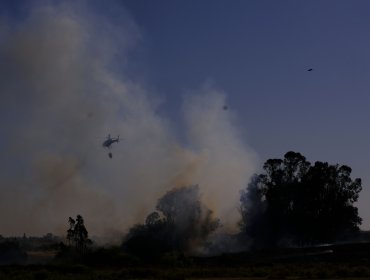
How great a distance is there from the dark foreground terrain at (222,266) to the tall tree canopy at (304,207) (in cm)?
2173

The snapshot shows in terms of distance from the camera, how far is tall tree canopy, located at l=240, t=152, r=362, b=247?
129250mm

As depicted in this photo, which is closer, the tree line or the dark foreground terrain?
the dark foreground terrain

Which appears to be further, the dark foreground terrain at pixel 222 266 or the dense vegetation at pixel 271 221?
the dense vegetation at pixel 271 221

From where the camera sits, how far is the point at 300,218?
129000 mm

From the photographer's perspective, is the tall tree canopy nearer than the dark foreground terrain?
No

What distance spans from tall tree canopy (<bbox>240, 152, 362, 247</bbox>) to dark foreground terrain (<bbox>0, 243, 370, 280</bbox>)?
21726mm

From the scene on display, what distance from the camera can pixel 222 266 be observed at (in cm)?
8925

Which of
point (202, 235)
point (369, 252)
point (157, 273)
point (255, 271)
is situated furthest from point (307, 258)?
point (202, 235)

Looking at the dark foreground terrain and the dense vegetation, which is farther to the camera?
the dense vegetation

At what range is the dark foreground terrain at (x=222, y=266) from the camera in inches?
2707

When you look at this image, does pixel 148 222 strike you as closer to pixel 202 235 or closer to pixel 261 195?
pixel 202 235

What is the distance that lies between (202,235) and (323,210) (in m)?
28.2

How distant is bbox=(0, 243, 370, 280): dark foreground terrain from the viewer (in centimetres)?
6875

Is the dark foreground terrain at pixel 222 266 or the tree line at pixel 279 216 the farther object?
the tree line at pixel 279 216
